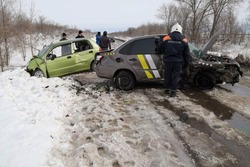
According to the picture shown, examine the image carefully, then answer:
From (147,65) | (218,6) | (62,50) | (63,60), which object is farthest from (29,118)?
(218,6)

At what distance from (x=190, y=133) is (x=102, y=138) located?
1582 mm

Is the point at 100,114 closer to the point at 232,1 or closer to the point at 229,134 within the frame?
the point at 229,134

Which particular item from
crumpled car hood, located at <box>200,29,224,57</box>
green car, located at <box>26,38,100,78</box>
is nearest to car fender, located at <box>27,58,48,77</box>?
green car, located at <box>26,38,100,78</box>

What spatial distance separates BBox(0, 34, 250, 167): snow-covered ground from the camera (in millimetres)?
3865

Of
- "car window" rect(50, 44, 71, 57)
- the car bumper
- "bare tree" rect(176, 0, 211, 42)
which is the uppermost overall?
"bare tree" rect(176, 0, 211, 42)

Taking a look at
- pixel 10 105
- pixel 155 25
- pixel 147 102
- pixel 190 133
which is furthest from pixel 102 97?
pixel 155 25

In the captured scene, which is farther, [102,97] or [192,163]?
[102,97]

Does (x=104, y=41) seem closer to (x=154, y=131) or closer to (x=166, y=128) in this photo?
(x=166, y=128)

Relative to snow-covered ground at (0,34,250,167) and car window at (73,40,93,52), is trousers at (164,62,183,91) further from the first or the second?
car window at (73,40,93,52)

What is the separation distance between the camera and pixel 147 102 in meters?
6.90

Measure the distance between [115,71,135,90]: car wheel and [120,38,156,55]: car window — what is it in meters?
0.64

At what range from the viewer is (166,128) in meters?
5.09

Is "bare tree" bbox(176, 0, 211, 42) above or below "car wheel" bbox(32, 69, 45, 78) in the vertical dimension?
above

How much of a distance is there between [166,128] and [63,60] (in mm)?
6393
